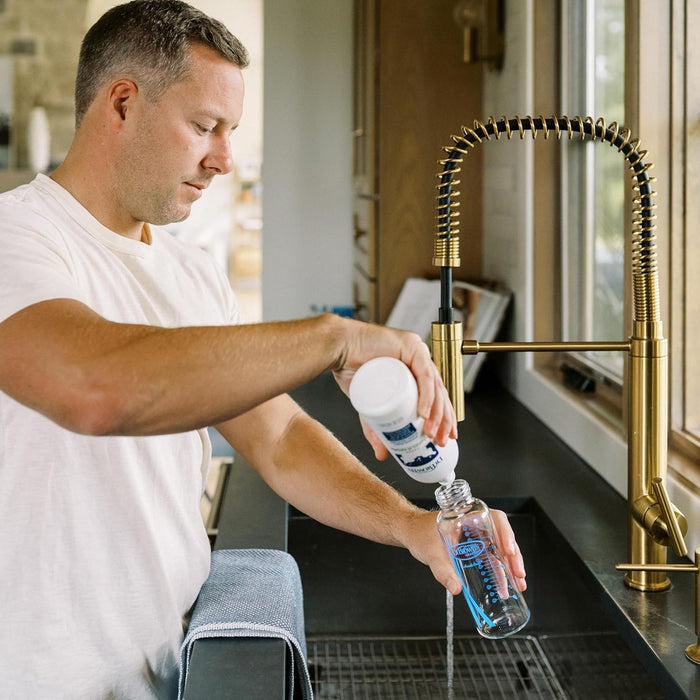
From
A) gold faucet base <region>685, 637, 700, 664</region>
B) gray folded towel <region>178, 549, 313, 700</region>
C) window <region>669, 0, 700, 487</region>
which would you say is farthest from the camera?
window <region>669, 0, 700, 487</region>

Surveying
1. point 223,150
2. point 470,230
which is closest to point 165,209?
point 223,150

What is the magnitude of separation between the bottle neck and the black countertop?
0.91 feet

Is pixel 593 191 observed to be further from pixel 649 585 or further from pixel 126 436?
pixel 126 436

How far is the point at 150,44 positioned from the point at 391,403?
24.7 inches

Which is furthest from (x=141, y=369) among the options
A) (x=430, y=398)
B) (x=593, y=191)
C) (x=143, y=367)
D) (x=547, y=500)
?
(x=593, y=191)

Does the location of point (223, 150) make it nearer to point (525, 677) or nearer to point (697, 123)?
point (697, 123)

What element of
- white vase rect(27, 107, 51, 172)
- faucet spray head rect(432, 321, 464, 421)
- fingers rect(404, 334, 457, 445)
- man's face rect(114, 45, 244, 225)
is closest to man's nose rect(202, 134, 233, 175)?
man's face rect(114, 45, 244, 225)

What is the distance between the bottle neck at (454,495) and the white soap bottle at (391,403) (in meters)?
0.15

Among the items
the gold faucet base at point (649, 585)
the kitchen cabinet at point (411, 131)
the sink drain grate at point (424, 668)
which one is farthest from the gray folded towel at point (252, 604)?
the kitchen cabinet at point (411, 131)

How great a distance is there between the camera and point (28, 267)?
102 cm

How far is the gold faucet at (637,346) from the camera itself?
1.29m

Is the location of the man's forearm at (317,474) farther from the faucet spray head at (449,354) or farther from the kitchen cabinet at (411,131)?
the kitchen cabinet at (411,131)

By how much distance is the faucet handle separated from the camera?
4.02 ft

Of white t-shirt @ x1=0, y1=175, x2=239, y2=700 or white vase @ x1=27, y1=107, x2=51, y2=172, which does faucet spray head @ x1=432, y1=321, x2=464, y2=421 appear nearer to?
white t-shirt @ x1=0, y1=175, x2=239, y2=700
